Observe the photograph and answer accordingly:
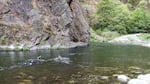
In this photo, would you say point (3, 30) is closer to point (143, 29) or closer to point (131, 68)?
point (131, 68)

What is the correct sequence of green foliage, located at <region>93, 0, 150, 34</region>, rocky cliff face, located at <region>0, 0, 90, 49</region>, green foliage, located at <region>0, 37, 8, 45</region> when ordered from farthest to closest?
1. green foliage, located at <region>93, 0, 150, 34</region>
2. rocky cliff face, located at <region>0, 0, 90, 49</region>
3. green foliage, located at <region>0, 37, 8, 45</region>

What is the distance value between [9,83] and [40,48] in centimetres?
2926

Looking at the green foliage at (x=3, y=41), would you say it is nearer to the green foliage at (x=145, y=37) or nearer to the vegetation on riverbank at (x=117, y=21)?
the vegetation on riverbank at (x=117, y=21)

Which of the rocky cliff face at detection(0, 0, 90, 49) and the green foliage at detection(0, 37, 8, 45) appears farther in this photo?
the rocky cliff face at detection(0, 0, 90, 49)

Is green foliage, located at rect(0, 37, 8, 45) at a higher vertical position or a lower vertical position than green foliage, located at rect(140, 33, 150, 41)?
higher

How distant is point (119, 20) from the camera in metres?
93.0

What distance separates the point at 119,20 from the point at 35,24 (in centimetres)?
4525

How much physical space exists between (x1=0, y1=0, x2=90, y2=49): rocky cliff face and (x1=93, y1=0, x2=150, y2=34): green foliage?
115 ft

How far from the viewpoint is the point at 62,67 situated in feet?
88.5

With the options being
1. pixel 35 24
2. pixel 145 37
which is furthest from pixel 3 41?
pixel 145 37

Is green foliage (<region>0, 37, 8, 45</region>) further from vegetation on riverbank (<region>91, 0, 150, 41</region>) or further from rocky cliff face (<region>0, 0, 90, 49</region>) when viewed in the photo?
vegetation on riverbank (<region>91, 0, 150, 41</region>)

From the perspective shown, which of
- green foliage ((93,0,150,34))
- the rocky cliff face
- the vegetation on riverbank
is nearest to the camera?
the rocky cliff face

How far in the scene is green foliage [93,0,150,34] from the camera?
91.8 m

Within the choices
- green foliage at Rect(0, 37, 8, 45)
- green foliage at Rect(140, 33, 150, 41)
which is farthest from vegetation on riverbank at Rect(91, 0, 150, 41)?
green foliage at Rect(0, 37, 8, 45)
